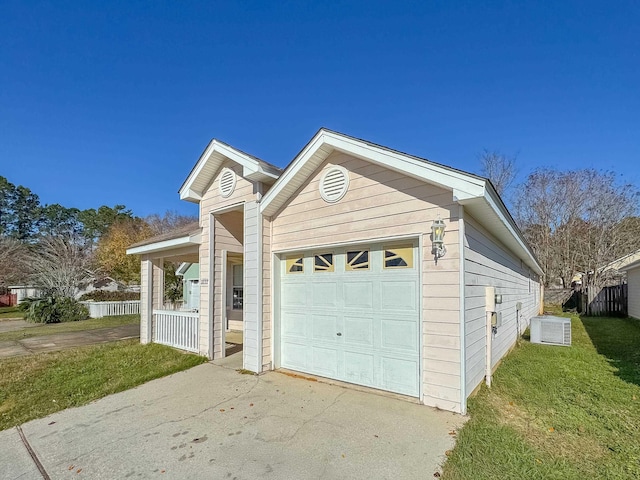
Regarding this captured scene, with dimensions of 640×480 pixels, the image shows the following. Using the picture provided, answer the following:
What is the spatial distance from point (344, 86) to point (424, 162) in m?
7.89

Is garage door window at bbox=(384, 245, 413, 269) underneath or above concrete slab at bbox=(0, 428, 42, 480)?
above

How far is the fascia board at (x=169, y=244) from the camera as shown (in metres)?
8.00

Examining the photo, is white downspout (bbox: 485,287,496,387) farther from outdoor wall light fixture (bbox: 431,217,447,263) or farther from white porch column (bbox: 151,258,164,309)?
Result: white porch column (bbox: 151,258,164,309)

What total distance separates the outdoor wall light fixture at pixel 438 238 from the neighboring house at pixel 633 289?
14342mm

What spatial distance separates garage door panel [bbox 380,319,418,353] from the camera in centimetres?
481

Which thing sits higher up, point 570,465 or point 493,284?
point 493,284

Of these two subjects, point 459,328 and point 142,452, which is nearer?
point 142,452

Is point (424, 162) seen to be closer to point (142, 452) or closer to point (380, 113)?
point (142, 452)

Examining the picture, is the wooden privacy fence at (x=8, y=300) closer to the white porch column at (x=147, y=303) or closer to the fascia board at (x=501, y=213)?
the white porch column at (x=147, y=303)

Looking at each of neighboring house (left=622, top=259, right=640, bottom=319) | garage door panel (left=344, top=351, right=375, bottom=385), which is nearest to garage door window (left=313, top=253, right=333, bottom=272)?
garage door panel (left=344, top=351, right=375, bottom=385)

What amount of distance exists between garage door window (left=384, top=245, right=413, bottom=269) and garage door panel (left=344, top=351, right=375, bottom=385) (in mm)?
1534

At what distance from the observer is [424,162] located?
4559 millimetres

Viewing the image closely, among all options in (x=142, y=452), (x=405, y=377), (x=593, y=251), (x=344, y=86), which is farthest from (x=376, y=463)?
(x=593, y=251)

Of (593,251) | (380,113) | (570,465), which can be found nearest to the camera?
(570,465)
